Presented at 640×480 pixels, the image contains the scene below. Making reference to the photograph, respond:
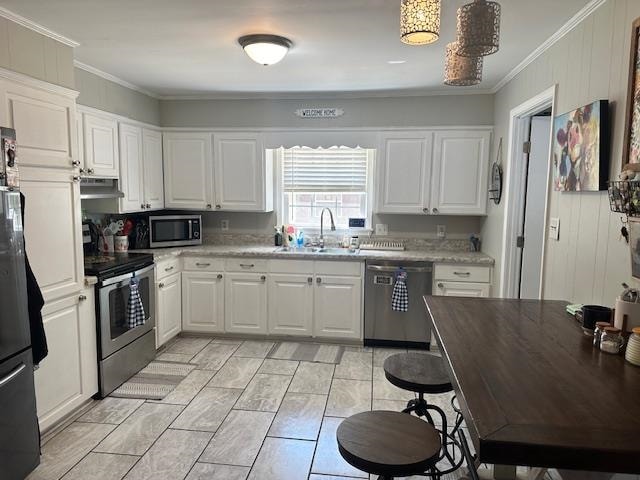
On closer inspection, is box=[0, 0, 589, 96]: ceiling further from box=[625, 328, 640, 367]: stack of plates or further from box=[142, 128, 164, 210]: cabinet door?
box=[625, 328, 640, 367]: stack of plates

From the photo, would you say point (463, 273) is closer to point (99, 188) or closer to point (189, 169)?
point (189, 169)

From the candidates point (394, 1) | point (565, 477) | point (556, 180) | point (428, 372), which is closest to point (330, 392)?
point (428, 372)

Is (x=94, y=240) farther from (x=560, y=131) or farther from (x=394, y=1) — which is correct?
(x=560, y=131)

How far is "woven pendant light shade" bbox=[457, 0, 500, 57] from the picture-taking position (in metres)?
1.50

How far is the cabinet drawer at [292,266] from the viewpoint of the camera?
4.09m

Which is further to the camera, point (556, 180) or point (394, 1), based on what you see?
point (556, 180)

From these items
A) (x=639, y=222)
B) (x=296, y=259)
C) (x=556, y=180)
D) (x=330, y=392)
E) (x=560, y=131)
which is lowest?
(x=330, y=392)

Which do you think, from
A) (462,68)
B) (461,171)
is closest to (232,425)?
(462,68)

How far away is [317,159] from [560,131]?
8.53 ft

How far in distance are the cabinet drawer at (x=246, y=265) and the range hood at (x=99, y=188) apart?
116cm

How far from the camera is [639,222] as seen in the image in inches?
64.3

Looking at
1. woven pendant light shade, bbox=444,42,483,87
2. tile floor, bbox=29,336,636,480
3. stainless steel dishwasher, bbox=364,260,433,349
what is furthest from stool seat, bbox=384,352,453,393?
stainless steel dishwasher, bbox=364,260,433,349

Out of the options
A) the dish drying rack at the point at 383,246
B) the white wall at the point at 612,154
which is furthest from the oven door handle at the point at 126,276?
the white wall at the point at 612,154

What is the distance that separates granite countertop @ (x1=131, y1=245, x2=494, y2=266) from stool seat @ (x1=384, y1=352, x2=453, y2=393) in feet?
5.76
